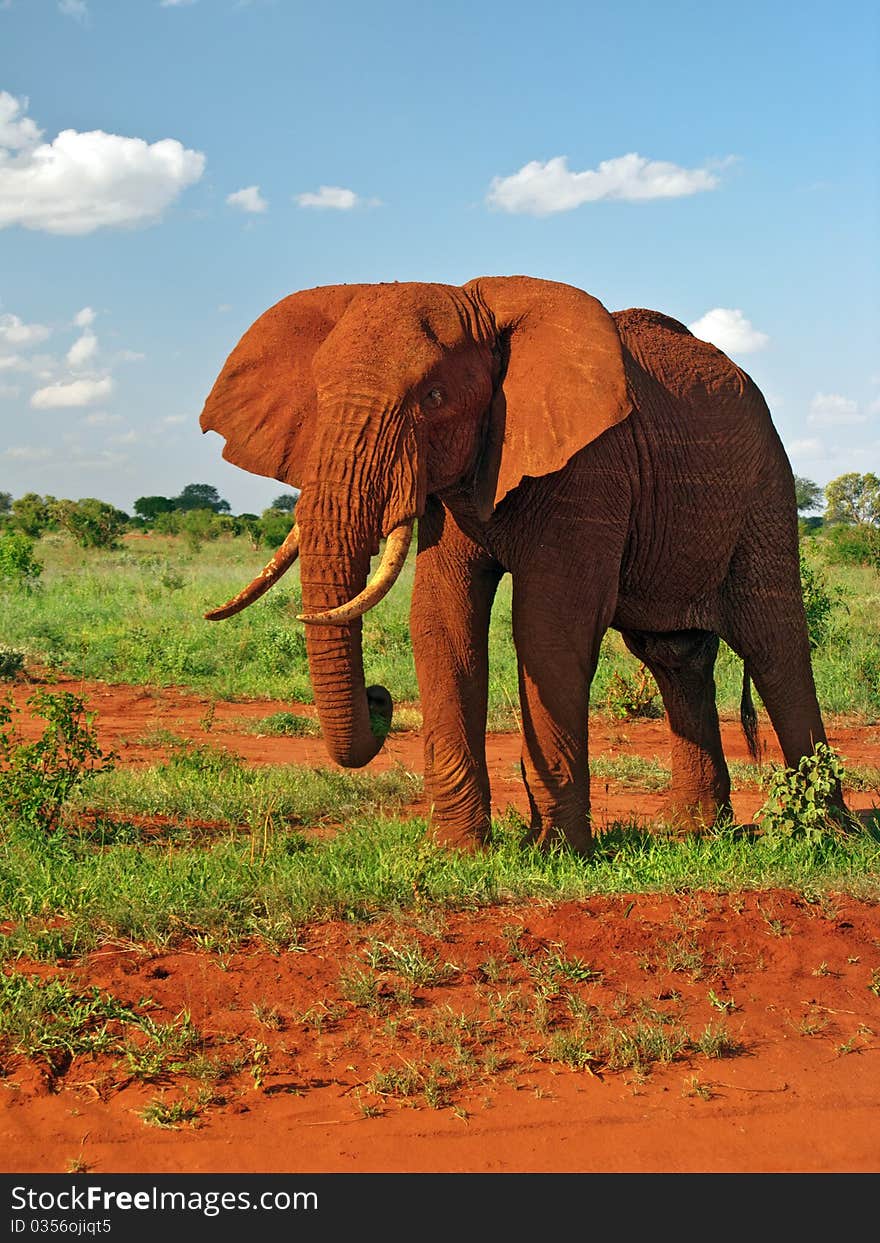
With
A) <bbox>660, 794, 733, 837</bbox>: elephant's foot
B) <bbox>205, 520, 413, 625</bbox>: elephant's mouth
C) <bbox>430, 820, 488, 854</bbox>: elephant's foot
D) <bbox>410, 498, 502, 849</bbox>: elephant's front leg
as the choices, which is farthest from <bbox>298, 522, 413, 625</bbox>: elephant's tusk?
<bbox>660, 794, 733, 837</bbox>: elephant's foot

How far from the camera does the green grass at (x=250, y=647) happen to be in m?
11.2

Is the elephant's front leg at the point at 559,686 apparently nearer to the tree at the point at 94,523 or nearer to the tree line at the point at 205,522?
the tree line at the point at 205,522

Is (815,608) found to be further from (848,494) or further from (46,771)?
(848,494)

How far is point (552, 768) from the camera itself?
555 cm

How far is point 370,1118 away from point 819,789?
2994 millimetres

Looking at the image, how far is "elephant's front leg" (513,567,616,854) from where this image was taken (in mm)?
5445

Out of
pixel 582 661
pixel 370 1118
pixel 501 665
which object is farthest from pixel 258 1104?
pixel 501 665

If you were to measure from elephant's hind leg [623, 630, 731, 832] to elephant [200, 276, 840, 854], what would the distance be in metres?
0.42

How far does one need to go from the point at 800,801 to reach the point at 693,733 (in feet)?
3.87

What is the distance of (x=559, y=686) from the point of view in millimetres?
5480

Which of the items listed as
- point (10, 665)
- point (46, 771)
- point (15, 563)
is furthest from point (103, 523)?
point (46, 771)

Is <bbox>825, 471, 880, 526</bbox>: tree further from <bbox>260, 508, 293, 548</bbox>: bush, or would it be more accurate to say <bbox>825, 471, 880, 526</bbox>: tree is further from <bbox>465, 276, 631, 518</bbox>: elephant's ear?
<bbox>465, 276, 631, 518</bbox>: elephant's ear

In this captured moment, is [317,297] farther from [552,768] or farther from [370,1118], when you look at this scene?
[370,1118]
